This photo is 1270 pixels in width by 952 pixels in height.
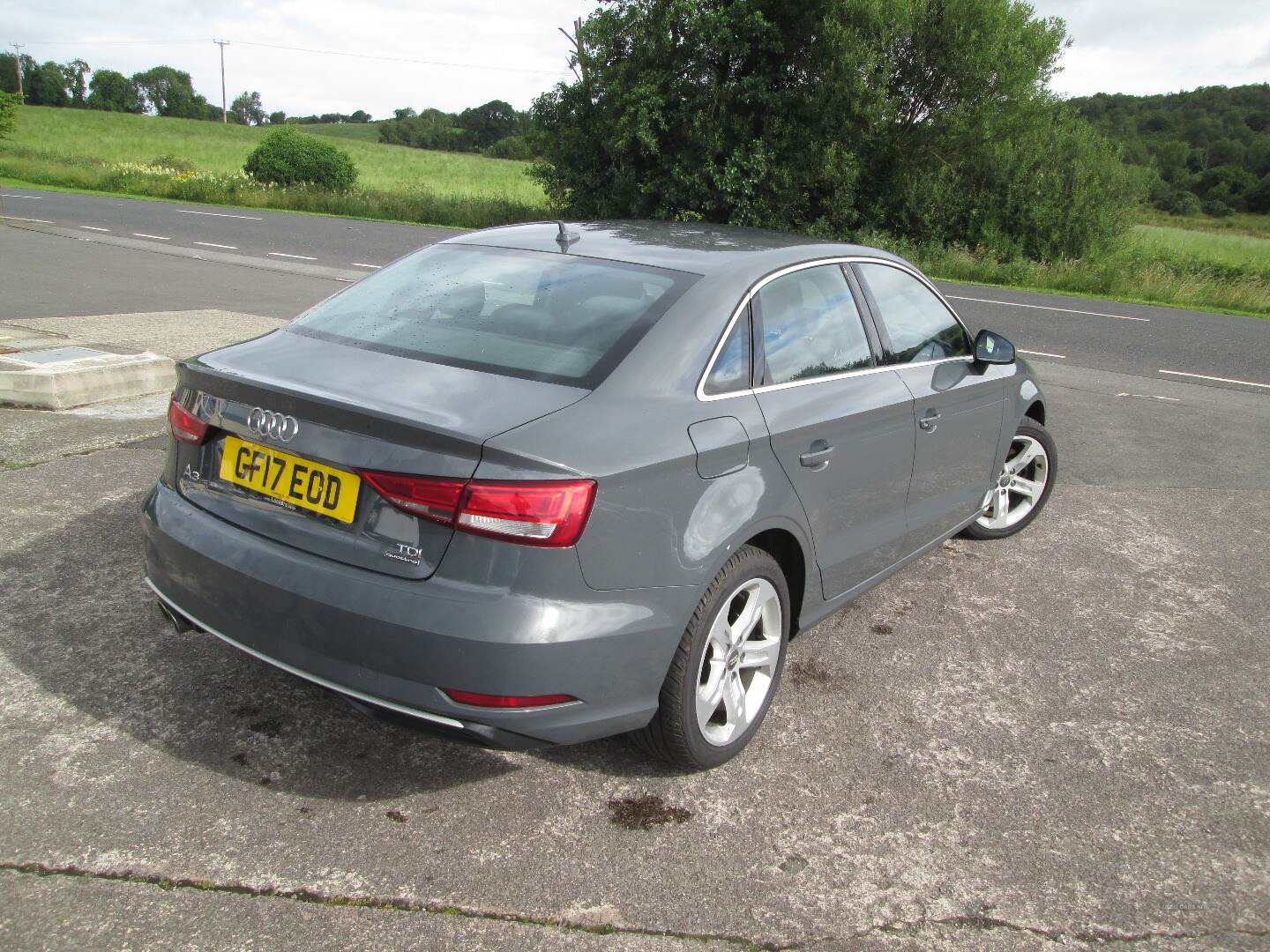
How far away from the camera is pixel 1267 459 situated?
743 centimetres

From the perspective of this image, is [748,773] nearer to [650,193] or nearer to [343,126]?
[650,193]

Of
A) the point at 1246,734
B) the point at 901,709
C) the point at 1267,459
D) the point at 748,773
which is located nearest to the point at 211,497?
the point at 748,773

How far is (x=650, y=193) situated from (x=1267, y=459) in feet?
71.1

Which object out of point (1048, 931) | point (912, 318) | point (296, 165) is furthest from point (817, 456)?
point (296, 165)

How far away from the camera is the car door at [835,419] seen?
3.29 m

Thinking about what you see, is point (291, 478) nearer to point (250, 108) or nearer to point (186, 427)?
A: point (186, 427)

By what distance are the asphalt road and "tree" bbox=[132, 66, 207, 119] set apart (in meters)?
104

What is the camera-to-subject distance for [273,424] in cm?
274

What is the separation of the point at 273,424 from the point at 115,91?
442ft

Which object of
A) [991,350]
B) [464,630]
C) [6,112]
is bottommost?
[464,630]

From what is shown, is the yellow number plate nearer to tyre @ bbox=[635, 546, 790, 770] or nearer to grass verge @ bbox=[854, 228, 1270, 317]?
tyre @ bbox=[635, 546, 790, 770]

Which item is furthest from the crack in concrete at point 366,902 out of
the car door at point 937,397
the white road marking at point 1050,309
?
the white road marking at point 1050,309

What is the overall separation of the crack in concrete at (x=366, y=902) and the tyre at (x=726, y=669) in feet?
2.00

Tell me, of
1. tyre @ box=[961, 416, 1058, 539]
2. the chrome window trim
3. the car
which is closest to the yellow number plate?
the car
